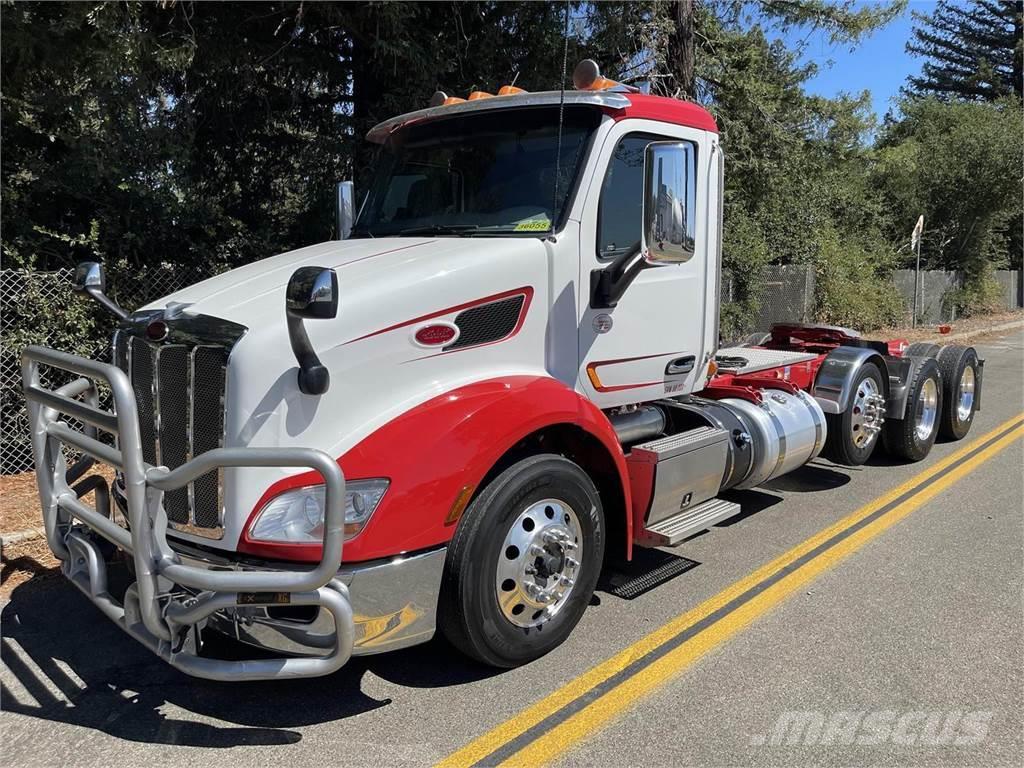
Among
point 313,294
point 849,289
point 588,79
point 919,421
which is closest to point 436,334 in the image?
point 313,294

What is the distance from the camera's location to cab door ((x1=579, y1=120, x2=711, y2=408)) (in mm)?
4109

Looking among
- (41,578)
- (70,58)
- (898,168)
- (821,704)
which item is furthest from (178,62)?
(898,168)

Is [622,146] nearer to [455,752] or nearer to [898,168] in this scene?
[455,752]

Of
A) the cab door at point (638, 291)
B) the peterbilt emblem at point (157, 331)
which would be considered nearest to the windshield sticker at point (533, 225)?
the cab door at point (638, 291)

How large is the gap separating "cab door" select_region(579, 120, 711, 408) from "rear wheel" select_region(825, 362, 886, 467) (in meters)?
1.96

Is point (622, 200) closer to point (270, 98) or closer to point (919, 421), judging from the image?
point (919, 421)

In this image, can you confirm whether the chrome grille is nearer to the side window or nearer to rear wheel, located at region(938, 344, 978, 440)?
the side window

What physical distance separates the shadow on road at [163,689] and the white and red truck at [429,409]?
30 centimetres

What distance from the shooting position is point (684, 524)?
14.4 ft

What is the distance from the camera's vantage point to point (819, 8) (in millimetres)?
10500

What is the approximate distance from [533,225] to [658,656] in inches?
86.3

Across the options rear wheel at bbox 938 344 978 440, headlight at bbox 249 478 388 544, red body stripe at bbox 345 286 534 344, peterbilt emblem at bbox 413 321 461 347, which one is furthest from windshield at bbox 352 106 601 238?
rear wheel at bbox 938 344 978 440

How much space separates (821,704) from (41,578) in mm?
4310

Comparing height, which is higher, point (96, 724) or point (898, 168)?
point (898, 168)
